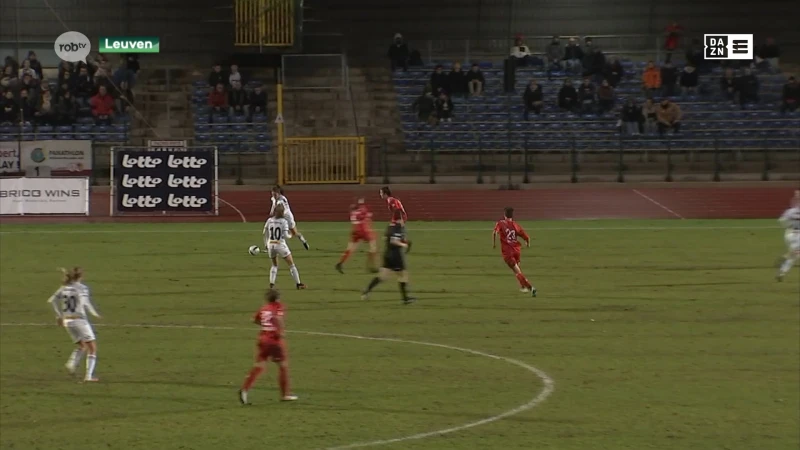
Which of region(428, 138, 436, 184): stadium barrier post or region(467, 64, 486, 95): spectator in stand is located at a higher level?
region(467, 64, 486, 95): spectator in stand

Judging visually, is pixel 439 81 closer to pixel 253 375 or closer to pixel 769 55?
pixel 769 55

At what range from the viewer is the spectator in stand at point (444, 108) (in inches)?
1971

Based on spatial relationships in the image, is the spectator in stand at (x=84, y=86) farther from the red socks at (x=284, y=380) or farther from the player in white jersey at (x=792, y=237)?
the red socks at (x=284, y=380)

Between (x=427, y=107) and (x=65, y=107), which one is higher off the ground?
(x=427, y=107)

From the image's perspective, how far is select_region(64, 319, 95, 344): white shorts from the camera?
62.3 ft

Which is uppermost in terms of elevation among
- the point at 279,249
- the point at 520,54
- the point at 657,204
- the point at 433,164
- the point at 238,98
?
the point at 520,54

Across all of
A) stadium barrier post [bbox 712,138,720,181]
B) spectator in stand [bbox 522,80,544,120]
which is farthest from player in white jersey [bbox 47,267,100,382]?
spectator in stand [bbox 522,80,544,120]

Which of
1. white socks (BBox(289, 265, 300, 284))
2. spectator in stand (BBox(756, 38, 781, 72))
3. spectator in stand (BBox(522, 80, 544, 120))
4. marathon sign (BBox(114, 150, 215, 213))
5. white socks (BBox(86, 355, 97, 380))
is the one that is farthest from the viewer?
spectator in stand (BBox(756, 38, 781, 72))

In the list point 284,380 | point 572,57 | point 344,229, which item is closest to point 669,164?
point 572,57

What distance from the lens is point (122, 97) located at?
160ft

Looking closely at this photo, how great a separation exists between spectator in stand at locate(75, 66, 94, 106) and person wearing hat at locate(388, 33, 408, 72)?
1172 centimetres

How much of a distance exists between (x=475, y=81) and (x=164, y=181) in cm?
1570

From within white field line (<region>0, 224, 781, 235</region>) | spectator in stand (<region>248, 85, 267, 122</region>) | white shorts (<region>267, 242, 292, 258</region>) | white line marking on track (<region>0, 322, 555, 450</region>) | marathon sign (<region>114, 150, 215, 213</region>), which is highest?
spectator in stand (<region>248, 85, 267, 122</region>)

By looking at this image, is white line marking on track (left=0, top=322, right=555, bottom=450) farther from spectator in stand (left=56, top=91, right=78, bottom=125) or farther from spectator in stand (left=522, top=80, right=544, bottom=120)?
spectator in stand (left=522, top=80, right=544, bottom=120)
